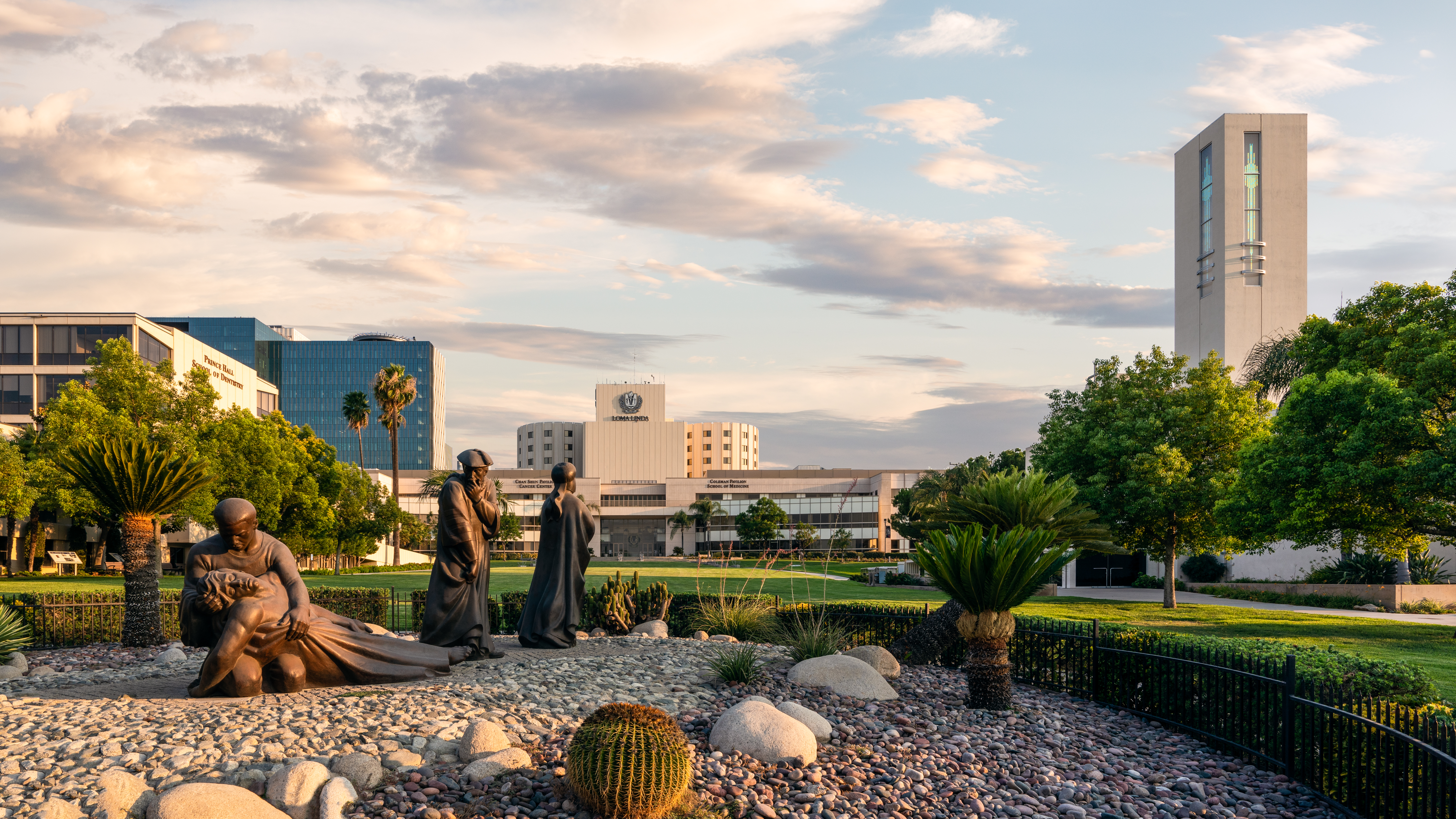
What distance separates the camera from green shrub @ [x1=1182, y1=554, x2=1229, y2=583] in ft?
141

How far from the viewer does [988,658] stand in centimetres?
1077

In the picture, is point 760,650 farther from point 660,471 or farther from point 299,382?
point 299,382

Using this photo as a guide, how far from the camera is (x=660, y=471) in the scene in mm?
143500

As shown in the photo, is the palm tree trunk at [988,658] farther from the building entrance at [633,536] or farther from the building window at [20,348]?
the building entrance at [633,536]

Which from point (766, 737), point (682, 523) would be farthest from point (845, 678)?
point (682, 523)

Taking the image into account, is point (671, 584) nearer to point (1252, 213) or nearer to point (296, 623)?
point (296, 623)

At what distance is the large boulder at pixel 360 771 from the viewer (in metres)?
6.98

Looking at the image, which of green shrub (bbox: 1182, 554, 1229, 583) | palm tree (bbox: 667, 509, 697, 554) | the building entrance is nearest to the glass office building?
the building entrance

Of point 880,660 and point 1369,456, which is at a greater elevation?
point 1369,456

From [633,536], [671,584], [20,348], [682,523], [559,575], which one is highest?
[20,348]

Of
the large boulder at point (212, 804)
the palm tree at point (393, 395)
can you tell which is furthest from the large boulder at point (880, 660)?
the palm tree at point (393, 395)

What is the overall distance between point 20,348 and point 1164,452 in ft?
217

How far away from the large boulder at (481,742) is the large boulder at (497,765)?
0.07m

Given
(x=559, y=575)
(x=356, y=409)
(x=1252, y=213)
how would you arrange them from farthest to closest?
1. (x=356, y=409)
2. (x=1252, y=213)
3. (x=559, y=575)
